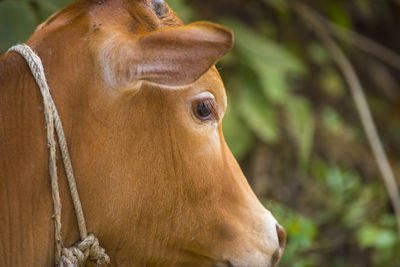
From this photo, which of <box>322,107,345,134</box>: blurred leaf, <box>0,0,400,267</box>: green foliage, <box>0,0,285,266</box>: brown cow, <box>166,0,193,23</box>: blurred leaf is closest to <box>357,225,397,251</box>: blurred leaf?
<box>0,0,400,267</box>: green foliage

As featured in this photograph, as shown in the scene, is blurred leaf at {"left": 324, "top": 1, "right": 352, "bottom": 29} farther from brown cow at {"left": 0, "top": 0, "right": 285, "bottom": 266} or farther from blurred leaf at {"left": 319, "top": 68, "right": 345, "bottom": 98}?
brown cow at {"left": 0, "top": 0, "right": 285, "bottom": 266}

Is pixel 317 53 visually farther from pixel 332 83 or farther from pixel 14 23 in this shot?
pixel 14 23

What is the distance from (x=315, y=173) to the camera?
501 cm

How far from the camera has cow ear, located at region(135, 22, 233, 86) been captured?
162 centimetres

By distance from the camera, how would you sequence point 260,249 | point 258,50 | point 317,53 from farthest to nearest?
point 317,53 → point 258,50 → point 260,249

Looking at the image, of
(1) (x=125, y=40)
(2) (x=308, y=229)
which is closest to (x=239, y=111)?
(2) (x=308, y=229)

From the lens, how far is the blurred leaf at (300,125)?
197 inches

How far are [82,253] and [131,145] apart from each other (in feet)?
1.21

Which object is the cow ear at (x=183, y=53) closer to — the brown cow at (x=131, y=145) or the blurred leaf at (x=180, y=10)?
the brown cow at (x=131, y=145)

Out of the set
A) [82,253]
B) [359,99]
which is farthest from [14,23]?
[359,99]

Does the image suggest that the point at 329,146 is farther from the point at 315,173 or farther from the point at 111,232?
the point at 111,232

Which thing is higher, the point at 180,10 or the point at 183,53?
the point at 183,53

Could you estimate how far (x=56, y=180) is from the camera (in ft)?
5.62

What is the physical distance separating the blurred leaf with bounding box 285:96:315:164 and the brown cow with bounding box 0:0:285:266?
9.98ft
